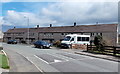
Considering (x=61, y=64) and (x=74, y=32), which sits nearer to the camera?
(x=61, y=64)

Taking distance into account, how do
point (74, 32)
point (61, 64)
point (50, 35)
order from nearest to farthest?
point (61, 64) → point (74, 32) → point (50, 35)

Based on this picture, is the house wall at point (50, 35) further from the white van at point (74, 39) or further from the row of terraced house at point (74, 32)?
the white van at point (74, 39)

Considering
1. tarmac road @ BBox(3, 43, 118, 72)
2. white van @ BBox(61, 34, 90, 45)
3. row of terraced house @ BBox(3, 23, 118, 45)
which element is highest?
row of terraced house @ BBox(3, 23, 118, 45)

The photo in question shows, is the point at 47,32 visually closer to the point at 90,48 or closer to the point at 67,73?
the point at 90,48

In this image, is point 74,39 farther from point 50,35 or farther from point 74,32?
point 50,35

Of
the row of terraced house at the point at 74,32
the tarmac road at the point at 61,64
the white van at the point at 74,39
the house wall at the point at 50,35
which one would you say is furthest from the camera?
the row of terraced house at the point at 74,32

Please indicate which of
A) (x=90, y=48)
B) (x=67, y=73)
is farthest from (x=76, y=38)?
Answer: (x=67, y=73)

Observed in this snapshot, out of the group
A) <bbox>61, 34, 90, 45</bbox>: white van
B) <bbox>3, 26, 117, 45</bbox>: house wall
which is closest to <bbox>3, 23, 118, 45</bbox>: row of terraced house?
<bbox>3, 26, 117, 45</bbox>: house wall

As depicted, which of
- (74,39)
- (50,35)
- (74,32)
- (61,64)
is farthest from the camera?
(50,35)

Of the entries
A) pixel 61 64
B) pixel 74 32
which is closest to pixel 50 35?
pixel 74 32

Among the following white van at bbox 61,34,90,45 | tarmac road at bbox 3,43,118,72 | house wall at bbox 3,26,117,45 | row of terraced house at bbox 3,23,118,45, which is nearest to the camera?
tarmac road at bbox 3,43,118,72

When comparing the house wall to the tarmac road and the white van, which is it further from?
the tarmac road

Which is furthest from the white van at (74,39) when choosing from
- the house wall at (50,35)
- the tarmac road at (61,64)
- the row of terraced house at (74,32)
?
the tarmac road at (61,64)

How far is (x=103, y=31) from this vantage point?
49.4 meters
